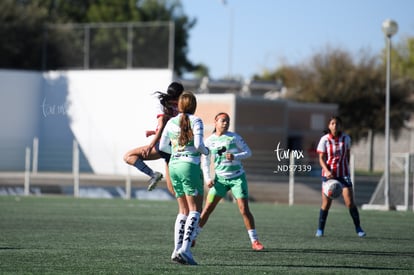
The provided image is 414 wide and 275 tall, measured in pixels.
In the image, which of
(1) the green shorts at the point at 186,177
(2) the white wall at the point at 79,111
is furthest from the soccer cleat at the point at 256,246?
(2) the white wall at the point at 79,111

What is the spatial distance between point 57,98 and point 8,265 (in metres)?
31.5

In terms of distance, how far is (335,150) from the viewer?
50.0ft

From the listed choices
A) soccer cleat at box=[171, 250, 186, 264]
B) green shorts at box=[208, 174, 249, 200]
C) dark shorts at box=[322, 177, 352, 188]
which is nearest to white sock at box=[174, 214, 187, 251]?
soccer cleat at box=[171, 250, 186, 264]

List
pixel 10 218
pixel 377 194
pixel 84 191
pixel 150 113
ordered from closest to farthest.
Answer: pixel 10 218, pixel 377 194, pixel 84 191, pixel 150 113

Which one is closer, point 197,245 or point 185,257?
point 185,257

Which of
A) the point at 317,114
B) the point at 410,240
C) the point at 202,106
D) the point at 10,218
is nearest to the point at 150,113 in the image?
the point at 202,106

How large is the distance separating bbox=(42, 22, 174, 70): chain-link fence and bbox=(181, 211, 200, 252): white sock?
94.2ft

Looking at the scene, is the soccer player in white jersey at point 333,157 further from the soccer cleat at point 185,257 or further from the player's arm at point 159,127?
the soccer cleat at point 185,257

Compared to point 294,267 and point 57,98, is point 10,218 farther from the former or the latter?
point 57,98

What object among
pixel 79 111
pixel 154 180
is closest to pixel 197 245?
pixel 154 180

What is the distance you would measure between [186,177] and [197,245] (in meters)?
2.68

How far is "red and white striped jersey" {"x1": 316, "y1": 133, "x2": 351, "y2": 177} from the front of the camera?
15230mm

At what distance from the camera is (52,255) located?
35.6ft

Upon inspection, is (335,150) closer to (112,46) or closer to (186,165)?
(186,165)
